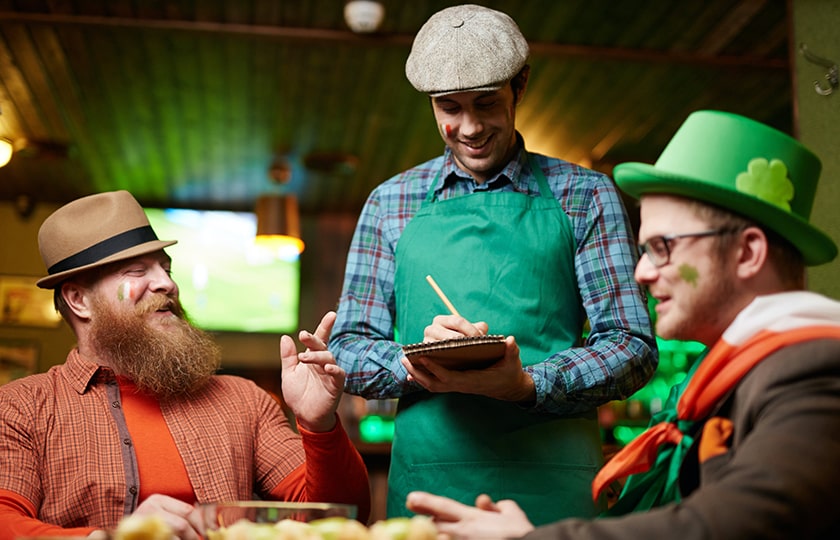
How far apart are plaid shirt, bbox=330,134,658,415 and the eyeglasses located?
2.07ft

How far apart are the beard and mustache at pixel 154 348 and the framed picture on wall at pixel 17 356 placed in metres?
7.40

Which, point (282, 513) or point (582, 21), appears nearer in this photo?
point (282, 513)

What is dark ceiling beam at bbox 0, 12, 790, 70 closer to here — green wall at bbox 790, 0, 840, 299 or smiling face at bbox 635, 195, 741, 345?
green wall at bbox 790, 0, 840, 299

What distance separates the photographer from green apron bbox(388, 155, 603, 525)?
7.39 ft

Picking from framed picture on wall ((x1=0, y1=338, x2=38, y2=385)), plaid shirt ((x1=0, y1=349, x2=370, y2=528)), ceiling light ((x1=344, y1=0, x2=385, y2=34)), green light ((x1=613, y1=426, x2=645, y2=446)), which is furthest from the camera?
framed picture on wall ((x1=0, y1=338, x2=38, y2=385))

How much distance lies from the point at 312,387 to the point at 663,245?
99 centimetres

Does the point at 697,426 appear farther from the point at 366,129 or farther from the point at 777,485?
the point at 366,129

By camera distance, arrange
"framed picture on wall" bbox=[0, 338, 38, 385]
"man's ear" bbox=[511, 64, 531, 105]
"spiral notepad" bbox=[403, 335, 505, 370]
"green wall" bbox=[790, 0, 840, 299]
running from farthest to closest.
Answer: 1. "framed picture on wall" bbox=[0, 338, 38, 385]
2. "green wall" bbox=[790, 0, 840, 299]
3. "man's ear" bbox=[511, 64, 531, 105]
4. "spiral notepad" bbox=[403, 335, 505, 370]

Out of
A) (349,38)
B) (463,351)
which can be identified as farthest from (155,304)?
(349,38)

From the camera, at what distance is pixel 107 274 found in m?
2.78

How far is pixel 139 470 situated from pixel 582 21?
4.20m

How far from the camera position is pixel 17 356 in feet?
31.4

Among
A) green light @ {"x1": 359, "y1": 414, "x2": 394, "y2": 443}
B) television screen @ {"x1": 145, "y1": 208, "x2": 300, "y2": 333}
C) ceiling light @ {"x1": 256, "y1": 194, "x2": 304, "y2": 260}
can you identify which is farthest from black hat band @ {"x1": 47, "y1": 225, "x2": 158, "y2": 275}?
television screen @ {"x1": 145, "y1": 208, "x2": 300, "y2": 333}

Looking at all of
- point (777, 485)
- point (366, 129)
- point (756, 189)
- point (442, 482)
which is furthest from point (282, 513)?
point (366, 129)
